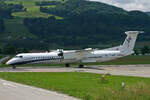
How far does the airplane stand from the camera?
55812 millimetres

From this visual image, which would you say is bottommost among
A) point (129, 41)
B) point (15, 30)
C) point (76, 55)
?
point (15, 30)

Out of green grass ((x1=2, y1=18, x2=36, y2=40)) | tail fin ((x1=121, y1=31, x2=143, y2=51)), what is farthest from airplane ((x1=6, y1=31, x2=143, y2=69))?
green grass ((x1=2, y1=18, x2=36, y2=40))

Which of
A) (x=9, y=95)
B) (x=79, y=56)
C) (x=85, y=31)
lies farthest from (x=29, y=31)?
(x=9, y=95)

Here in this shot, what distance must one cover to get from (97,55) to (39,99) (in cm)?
4087

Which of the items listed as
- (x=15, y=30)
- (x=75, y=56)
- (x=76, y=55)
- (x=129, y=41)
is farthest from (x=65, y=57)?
(x=15, y=30)

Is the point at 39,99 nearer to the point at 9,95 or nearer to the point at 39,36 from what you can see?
the point at 9,95

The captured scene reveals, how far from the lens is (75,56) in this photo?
58.7 meters

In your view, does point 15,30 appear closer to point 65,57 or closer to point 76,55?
point 76,55

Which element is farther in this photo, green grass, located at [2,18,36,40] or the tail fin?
green grass, located at [2,18,36,40]

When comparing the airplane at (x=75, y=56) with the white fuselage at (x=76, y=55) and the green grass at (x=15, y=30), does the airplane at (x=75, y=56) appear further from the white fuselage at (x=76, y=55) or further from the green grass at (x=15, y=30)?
the green grass at (x=15, y=30)

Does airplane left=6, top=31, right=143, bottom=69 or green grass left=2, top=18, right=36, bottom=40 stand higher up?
airplane left=6, top=31, right=143, bottom=69

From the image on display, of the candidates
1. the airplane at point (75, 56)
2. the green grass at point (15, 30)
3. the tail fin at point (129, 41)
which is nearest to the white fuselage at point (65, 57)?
the airplane at point (75, 56)

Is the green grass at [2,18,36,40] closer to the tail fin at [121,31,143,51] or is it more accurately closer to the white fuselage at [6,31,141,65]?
the white fuselage at [6,31,141,65]

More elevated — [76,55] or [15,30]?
[76,55]
